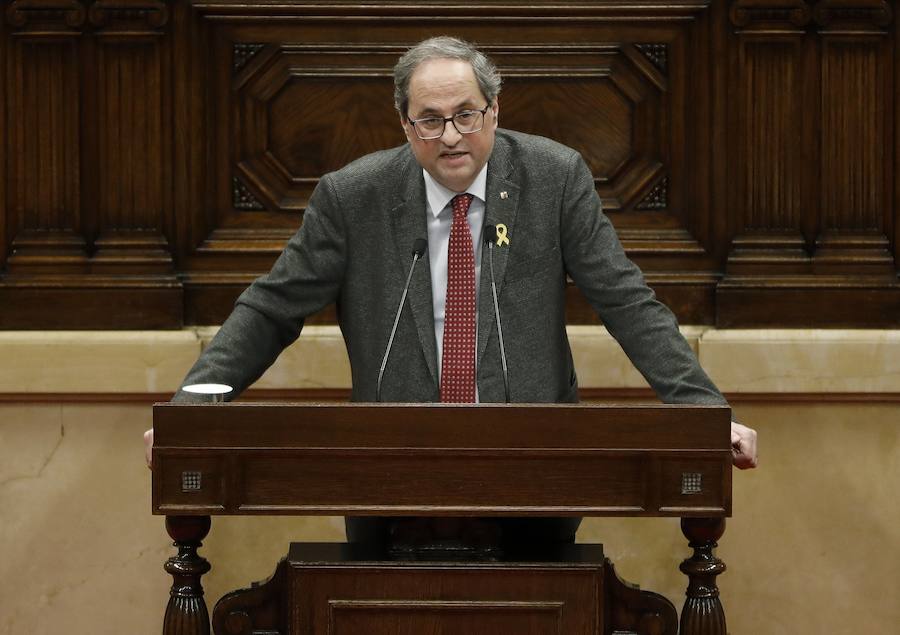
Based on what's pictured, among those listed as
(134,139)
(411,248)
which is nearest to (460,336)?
(411,248)

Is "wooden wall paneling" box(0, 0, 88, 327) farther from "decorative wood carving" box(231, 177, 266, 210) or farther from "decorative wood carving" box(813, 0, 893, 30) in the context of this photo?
"decorative wood carving" box(813, 0, 893, 30)

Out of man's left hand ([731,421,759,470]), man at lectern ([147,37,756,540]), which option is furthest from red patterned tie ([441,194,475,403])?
man's left hand ([731,421,759,470])

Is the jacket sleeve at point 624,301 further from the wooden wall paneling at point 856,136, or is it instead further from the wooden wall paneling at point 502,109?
the wooden wall paneling at point 856,136

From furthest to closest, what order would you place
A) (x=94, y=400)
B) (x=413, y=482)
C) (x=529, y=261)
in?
(x=94, y=400) < (x=529, y=261) < (x=413, y=482)

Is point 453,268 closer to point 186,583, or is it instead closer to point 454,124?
point 454,124

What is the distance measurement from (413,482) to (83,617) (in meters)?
2.18

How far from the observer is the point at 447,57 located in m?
3.06

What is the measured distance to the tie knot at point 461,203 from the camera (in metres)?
3.12

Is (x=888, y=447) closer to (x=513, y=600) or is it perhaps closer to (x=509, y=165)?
(x=509, y=165)

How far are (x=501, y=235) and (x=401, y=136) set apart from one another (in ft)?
4.81

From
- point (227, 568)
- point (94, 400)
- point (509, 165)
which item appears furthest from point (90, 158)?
point (509, 165)

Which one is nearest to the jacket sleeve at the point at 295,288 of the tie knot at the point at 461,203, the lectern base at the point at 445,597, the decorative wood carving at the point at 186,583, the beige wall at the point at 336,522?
the tie knot at the point at 461,203

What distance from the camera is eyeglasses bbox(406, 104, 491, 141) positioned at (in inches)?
119

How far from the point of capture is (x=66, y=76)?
4.36 metres
